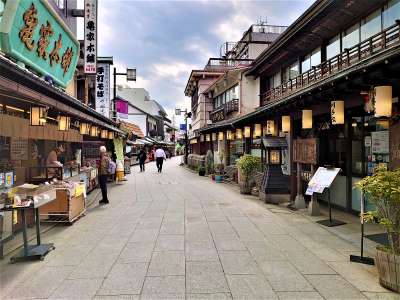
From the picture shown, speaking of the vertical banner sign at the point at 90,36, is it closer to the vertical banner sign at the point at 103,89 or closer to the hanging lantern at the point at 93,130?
the hanging lantern at the point at 93,130

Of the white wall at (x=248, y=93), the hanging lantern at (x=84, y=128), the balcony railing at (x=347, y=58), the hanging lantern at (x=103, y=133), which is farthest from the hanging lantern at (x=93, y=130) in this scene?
the white wall at (x=248, y=93)

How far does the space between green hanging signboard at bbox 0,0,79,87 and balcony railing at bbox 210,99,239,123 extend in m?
14.6

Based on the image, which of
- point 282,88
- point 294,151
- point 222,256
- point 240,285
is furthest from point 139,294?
point 282,88

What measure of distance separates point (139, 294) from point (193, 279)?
987mm

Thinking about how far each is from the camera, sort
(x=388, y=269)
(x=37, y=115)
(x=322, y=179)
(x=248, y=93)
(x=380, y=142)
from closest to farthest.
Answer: (x=388, y=269)
(x=37, y=115)
(x=380, y=142)
(x=322, y=179)
(x=248, y=93)

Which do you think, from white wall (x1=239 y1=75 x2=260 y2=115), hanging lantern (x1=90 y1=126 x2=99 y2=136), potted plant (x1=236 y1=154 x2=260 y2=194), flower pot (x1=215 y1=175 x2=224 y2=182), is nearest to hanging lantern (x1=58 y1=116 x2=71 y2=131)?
hanging lantern (x1=90 y1=126 x2=99 y2=136)

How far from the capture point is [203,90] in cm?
3538

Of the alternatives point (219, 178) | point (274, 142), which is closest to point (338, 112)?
point (274, 142)

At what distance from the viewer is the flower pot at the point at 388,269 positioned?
4871 millimetres

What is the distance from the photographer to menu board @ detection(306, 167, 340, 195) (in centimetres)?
922

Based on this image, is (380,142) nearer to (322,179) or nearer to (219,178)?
(322,179)

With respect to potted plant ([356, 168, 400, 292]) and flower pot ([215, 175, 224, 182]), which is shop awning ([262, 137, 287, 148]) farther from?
flower pot ([215, 175, 224, 182])

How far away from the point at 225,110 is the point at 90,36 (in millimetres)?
13658

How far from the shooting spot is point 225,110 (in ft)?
88.0
